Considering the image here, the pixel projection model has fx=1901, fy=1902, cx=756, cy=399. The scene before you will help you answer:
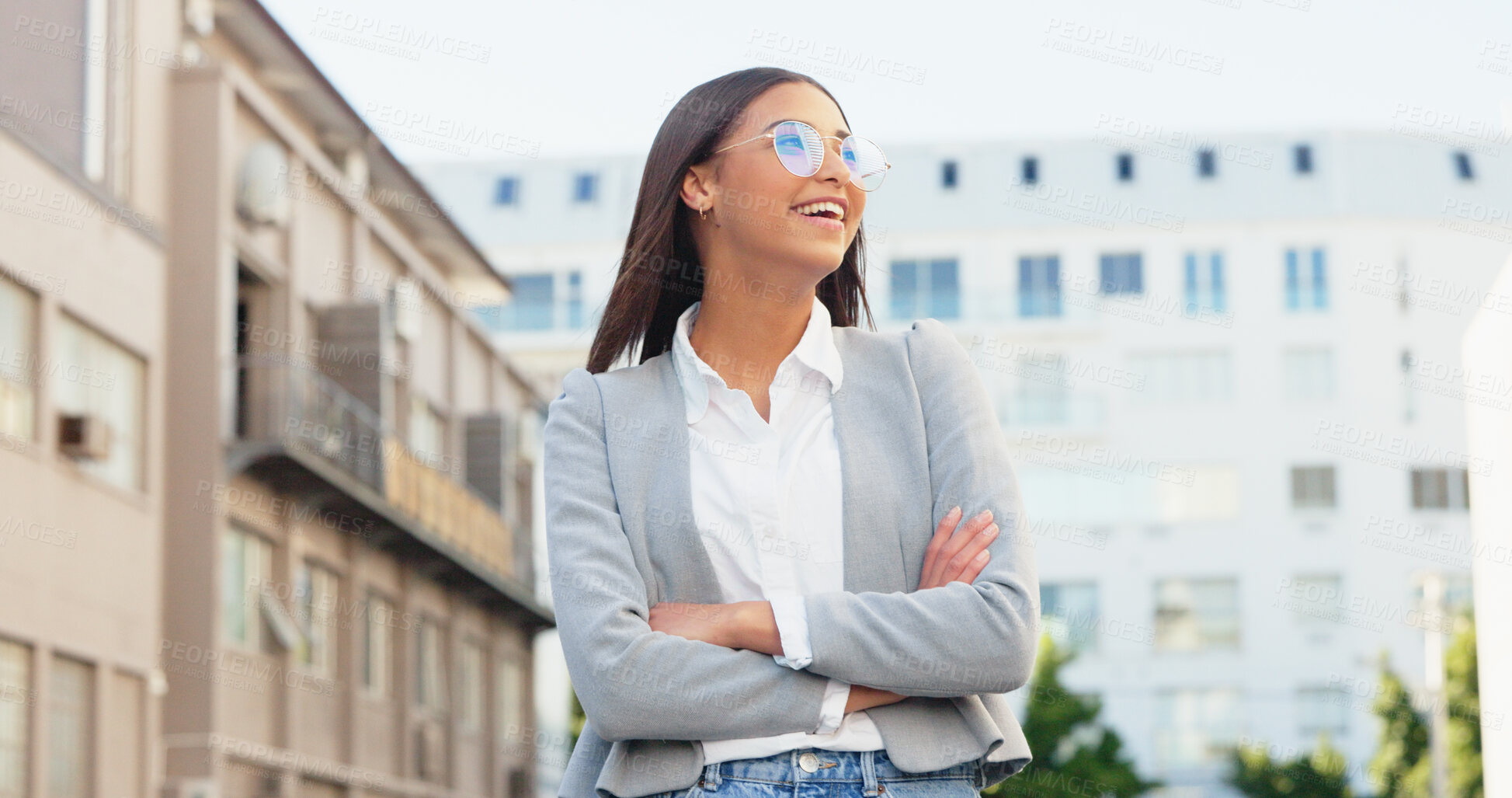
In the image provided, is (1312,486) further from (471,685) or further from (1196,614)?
(471,685)

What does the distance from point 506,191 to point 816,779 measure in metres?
53.2

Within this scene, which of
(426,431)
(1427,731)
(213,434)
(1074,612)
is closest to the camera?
(213,434)

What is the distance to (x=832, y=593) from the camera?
2.73 metres

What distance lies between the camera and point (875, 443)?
9.64 feet

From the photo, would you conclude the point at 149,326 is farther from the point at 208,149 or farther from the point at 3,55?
the point at 3,55

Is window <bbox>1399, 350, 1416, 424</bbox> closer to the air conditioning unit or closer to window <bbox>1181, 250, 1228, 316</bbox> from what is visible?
window <bbox>1181, 250, 1228, 316</bbox>

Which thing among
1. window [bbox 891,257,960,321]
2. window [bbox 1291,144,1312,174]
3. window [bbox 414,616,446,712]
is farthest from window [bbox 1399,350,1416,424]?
window [bbox 414,616,446,712]

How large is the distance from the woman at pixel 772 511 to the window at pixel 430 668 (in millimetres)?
26845

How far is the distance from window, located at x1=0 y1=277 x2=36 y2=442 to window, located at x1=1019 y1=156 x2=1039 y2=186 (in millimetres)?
37884

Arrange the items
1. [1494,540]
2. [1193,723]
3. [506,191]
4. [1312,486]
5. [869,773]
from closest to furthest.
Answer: [869,773]
[1494,540]
[1193,723]
[1312,486]
[506,191]

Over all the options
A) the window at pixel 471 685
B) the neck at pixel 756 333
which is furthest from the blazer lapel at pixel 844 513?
the window at pixel 471 685

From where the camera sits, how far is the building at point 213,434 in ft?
56.7

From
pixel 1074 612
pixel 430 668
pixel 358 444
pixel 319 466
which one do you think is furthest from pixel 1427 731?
pixel 319 466

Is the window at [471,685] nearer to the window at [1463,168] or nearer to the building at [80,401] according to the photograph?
the building at [80,401]
